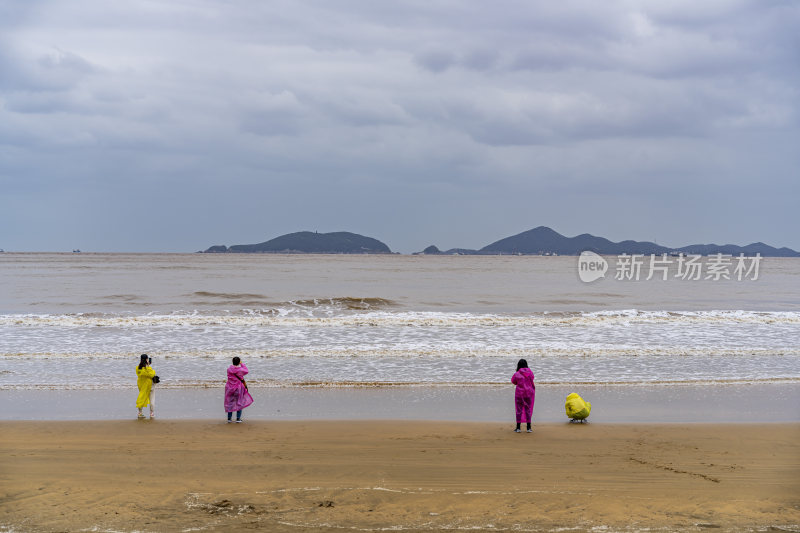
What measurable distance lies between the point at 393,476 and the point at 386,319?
785 inches

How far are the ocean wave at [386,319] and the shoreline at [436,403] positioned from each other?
12159mm

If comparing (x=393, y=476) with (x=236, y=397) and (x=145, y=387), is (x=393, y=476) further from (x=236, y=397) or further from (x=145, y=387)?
(x=145, y=387)

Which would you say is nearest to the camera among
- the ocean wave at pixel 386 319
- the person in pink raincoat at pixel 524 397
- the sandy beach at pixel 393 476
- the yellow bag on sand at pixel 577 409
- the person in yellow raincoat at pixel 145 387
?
the sandy beach at pixel 393 476

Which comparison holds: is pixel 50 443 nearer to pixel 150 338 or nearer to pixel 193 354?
pixel 193 354

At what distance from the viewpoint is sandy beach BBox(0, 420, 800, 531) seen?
6.46 m

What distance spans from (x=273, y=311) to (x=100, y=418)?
1984 cm

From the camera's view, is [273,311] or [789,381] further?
[273,311]

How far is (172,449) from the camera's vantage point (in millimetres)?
9297

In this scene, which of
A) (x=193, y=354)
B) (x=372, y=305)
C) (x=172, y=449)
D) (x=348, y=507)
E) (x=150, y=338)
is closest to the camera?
(x=348, y=507)

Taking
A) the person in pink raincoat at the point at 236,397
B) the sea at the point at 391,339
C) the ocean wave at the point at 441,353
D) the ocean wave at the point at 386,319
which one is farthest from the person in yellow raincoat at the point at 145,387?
the ocean wave at the point at 386,319

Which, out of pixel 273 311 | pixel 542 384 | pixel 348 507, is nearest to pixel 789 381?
pixel 542 384

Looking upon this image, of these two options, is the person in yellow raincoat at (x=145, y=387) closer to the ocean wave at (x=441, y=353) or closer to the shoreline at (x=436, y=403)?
the shoreline at (x=436, y=403)

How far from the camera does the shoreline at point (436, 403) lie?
1176 centimetres

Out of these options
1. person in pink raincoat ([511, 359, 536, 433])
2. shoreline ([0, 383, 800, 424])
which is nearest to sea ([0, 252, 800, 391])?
shoreline ([0, 383, 800, 424])
